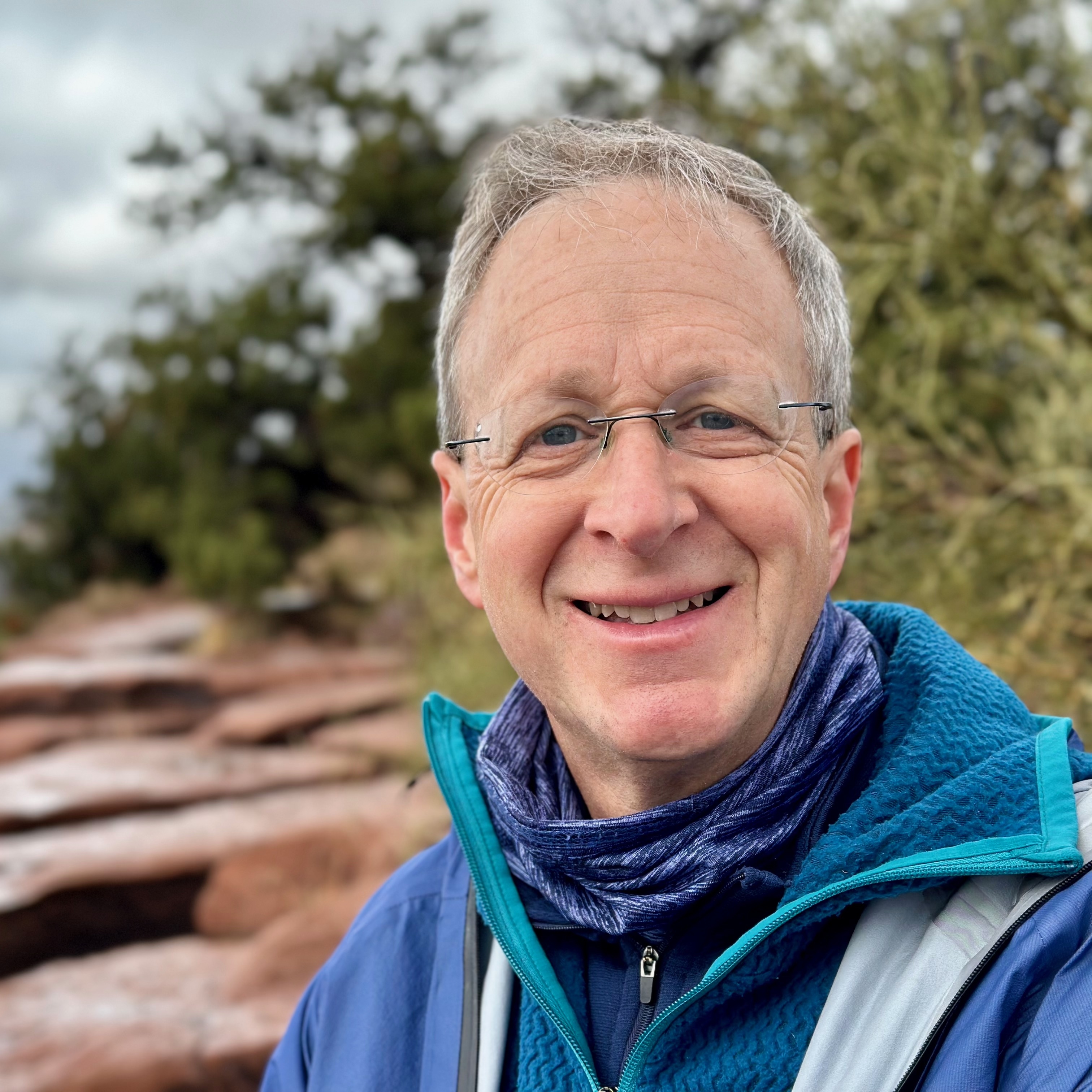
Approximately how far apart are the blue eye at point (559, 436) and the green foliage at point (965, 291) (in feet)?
5.58

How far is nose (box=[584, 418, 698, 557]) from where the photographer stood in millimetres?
1365

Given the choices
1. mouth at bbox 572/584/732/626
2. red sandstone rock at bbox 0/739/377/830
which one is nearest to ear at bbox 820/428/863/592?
mouth at bbox 572/584/732/626

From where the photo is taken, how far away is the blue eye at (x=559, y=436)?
1470 millimetres

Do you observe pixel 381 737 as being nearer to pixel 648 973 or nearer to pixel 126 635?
pixel 648 973

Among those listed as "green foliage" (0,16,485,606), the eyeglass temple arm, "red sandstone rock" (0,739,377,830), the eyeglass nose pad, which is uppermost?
"green foliage" (0,16,485,606)

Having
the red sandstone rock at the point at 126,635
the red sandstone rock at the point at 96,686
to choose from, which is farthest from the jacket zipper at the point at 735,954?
the red sandstone rock at the point at 126,635

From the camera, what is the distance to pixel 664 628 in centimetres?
142

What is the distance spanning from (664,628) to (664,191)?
1.92ft

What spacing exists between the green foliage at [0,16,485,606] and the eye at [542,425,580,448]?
10835 millimetres

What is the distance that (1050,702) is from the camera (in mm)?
2916

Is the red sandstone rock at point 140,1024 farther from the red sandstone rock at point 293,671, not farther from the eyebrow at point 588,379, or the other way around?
the red sandstone rock at point 293,671

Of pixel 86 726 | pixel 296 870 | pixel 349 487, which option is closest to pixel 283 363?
pixel 349 487

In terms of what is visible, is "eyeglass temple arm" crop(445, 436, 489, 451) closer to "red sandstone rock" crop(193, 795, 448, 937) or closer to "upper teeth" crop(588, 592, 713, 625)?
"upper teeth" crop(588, 592, 713, 625)

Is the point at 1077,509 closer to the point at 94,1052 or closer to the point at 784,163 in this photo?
the point at 784,163
